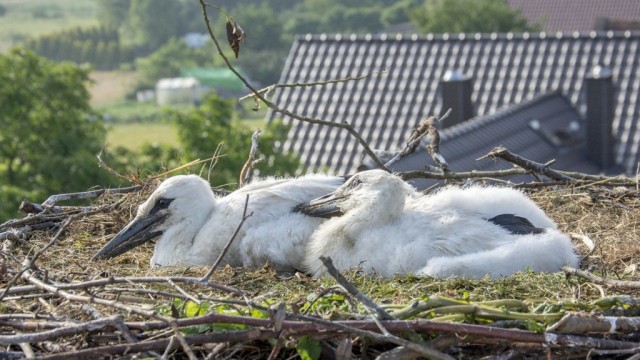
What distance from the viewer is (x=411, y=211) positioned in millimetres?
6086

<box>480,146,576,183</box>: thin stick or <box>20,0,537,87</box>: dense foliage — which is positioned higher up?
<box>480,146,576,183</box>: thin stick

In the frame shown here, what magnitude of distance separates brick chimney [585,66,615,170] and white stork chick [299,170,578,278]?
14.6m

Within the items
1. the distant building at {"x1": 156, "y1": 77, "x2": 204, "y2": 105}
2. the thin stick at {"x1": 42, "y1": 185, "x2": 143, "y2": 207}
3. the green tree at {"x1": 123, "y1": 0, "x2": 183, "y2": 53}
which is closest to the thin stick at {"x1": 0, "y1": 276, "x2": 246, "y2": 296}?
the thin stick at {"x1": 42, "y1": 185, "x2": 143, "y2": 207}

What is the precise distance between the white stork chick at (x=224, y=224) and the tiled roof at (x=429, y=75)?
620 inches

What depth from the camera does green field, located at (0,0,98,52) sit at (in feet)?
182

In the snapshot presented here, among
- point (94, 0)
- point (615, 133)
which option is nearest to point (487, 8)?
point (615, 133)

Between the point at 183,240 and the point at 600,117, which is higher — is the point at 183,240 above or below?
above

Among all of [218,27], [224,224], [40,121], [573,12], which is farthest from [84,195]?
[218,27]

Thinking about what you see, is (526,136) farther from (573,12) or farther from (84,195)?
(573,12)

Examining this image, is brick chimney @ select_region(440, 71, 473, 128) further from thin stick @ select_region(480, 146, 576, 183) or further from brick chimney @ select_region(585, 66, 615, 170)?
thin stick @ select_region(480, 146, 576, 183)

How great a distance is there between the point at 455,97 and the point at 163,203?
14.4 m

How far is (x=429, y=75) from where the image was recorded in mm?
24406

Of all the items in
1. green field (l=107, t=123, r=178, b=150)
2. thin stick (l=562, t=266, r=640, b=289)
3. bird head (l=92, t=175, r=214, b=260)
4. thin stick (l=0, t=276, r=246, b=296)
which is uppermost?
thin stick (l=562, t=266, r=640, b=289)

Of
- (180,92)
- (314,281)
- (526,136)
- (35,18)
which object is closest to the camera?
(314,281)
